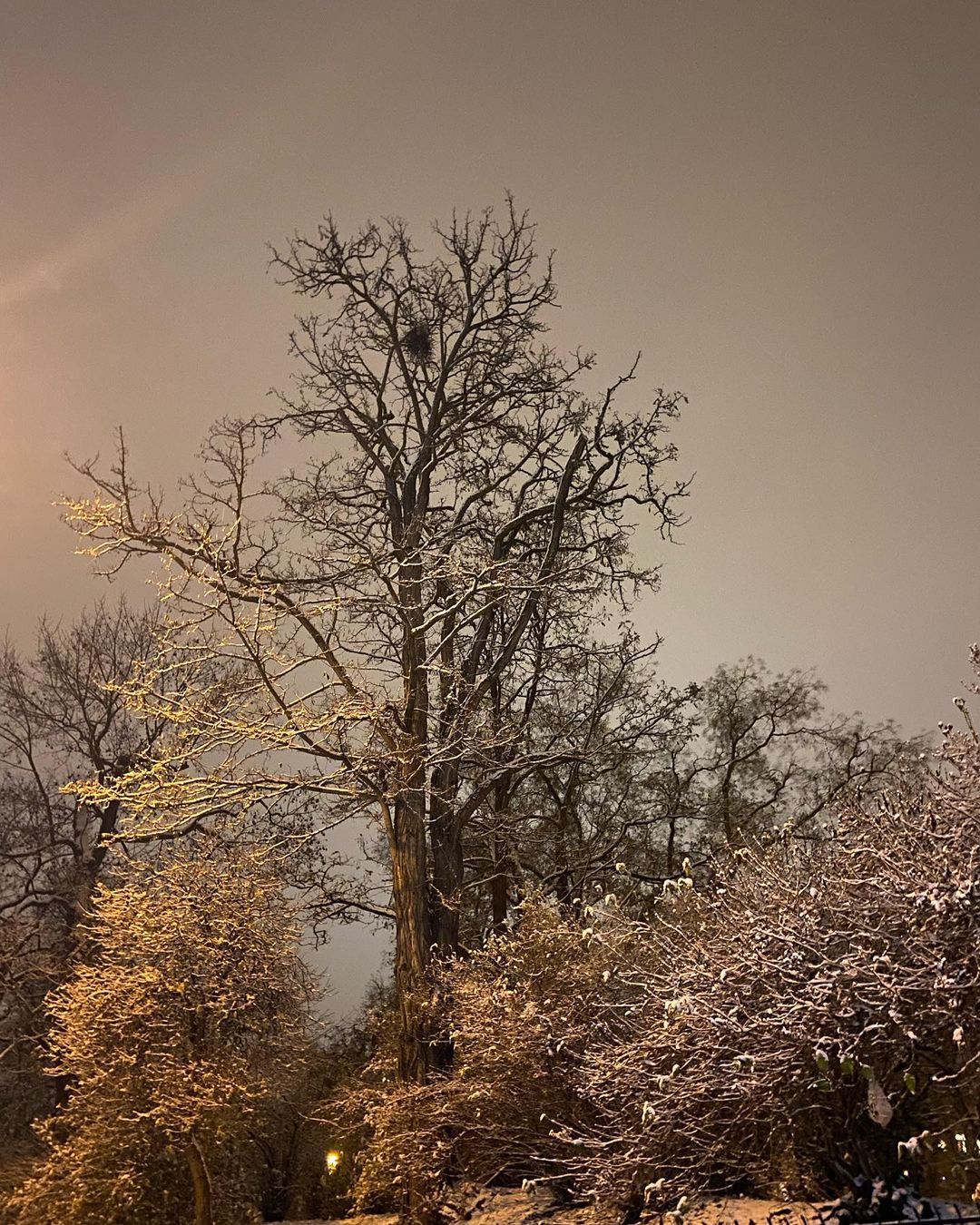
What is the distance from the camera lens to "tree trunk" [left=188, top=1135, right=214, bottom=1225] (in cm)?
798

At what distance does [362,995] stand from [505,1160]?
37.0 feet

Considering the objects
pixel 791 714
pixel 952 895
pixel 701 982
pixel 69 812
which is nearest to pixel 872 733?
pixel 791 714

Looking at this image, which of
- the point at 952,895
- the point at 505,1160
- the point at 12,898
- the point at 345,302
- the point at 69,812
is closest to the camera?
the point at 952,895

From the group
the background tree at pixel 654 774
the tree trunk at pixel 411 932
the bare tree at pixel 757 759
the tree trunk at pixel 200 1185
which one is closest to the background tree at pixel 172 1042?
the tree trunk at pixel 200 1185

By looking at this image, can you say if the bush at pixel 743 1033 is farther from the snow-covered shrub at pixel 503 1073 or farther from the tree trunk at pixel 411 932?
the tree trunk at pixel 411 932

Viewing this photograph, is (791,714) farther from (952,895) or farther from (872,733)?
(952,895)

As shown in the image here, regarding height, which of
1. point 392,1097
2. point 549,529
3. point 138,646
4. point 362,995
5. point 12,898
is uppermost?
point 138,646

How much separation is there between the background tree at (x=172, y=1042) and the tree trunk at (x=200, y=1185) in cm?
1

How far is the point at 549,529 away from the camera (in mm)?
11445

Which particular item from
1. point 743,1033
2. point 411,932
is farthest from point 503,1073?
point 743,1033

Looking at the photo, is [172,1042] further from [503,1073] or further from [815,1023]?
[815,1023]

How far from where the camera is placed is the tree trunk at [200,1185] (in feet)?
26.2

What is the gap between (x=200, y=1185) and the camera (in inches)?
318

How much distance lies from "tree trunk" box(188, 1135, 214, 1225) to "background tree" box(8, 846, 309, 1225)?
0.04 ft
